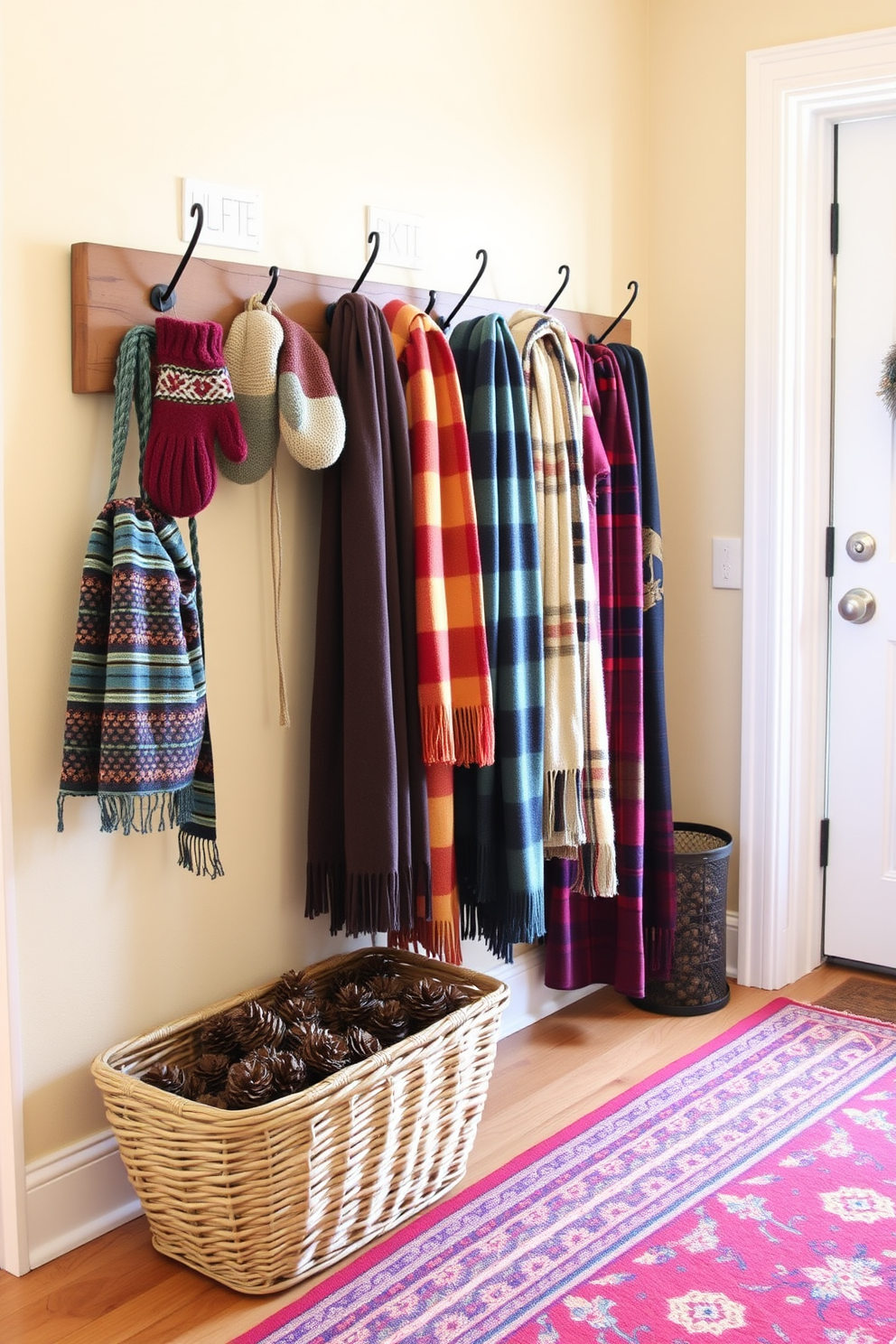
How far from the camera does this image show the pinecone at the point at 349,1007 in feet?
6.45

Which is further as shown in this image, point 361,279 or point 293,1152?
point 361,279

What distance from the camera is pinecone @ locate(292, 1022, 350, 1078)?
1777mm

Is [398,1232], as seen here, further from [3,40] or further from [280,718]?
[3,40]

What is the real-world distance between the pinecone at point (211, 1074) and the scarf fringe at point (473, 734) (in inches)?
24.8

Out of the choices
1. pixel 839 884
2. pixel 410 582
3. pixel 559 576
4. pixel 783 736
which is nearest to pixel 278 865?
pixel 410 582

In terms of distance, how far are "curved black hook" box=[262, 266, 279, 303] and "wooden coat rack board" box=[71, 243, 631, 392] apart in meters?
0.01

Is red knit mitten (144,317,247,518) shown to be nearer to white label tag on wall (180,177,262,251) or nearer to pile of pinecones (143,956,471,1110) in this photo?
white label tag on wall (180,177,262,251)

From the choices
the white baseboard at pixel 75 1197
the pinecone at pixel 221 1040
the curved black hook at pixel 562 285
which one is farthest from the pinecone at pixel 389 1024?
the curved black hook at pixel 562 285

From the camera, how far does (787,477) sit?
278 centimetres

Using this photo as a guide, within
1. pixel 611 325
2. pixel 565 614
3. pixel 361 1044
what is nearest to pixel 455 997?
pixel 361 1044

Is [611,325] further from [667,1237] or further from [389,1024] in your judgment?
[667,1237]

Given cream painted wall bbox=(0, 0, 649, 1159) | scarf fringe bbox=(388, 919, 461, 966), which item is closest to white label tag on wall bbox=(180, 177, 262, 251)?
cream painted wall bbox=(0, 0, 649, 1159)

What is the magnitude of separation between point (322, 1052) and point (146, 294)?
1.12 metres

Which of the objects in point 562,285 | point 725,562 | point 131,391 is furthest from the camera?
point 725,562
